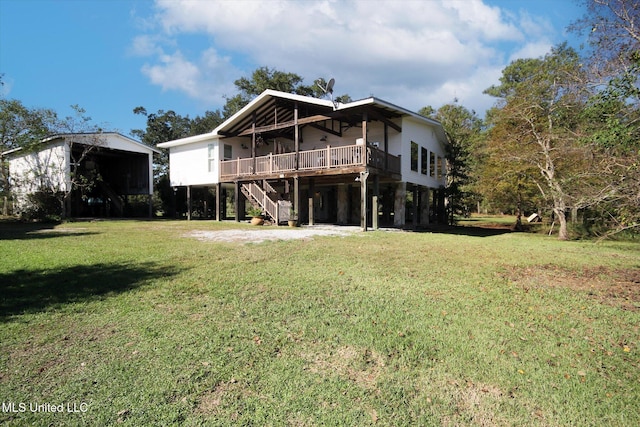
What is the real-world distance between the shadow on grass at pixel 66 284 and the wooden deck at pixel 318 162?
9.78 m

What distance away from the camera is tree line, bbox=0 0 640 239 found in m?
6.49

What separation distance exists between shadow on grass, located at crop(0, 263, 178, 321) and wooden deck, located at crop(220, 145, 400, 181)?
385 inches

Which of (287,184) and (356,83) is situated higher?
(356,83)

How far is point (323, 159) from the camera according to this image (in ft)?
52.2

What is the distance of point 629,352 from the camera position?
3484 millimetres

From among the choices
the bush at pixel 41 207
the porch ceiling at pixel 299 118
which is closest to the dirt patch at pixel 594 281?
the porch ceiling at pixel 299 118

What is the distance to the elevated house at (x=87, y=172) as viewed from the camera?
64.0 ft

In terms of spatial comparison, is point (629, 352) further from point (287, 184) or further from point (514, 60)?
point (514, 60)

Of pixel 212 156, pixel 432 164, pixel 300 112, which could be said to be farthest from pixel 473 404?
pixel 212 156

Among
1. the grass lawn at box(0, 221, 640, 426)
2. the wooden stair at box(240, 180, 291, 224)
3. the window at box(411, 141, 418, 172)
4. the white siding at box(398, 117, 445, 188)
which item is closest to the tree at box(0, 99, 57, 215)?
the wooden stair at box(240, 180, 291, 224)

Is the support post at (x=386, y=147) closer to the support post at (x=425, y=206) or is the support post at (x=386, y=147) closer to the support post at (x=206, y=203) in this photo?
the support post at (x=425, y=206)

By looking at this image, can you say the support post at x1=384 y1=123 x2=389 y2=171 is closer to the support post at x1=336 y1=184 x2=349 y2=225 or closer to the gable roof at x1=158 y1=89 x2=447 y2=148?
the gable roof at x1=158 y1=89 x2=447 y2=148

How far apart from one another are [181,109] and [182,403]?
2141 inches

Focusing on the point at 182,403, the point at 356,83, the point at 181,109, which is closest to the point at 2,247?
the point at 182,403
